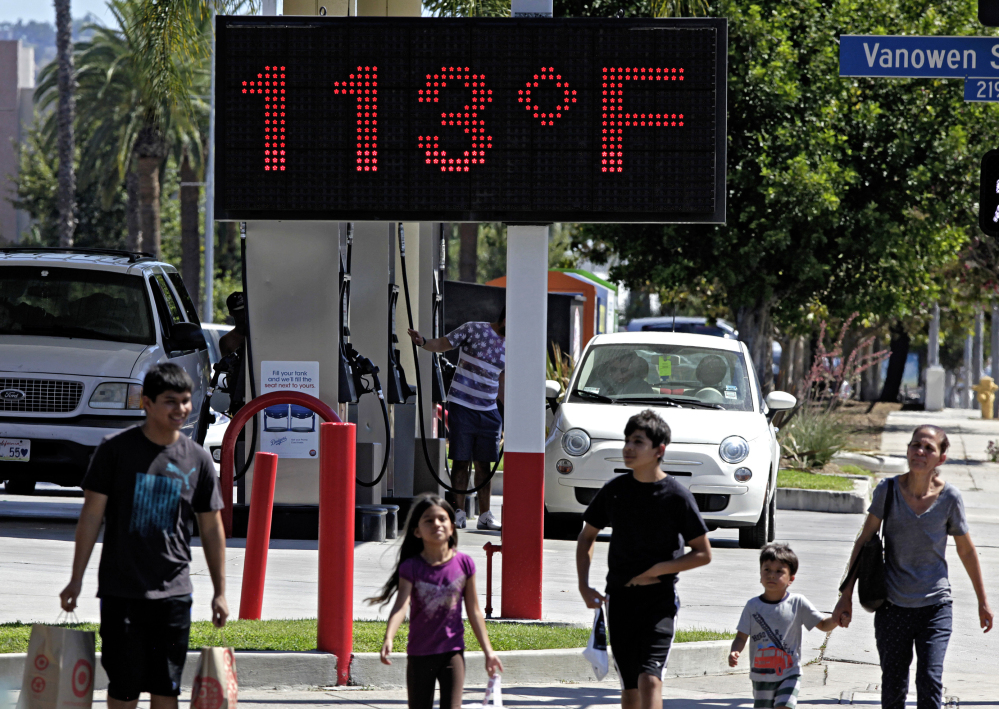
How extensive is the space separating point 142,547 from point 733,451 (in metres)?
7.54

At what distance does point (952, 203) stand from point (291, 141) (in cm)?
1756

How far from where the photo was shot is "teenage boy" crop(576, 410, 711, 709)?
5.66 metres

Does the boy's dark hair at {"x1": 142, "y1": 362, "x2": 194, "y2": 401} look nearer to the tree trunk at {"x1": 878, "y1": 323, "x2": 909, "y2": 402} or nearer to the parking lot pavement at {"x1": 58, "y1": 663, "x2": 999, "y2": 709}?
the parking lot pavement at {"x1": 58, "y1": 663, "x2": 999, "y2": 709}

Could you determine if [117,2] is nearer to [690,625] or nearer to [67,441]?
Answer: [67,441]

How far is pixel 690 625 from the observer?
8.80 meters

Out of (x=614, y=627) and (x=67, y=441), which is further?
(x=67, y=441)

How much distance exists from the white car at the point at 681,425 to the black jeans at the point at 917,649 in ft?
18.2

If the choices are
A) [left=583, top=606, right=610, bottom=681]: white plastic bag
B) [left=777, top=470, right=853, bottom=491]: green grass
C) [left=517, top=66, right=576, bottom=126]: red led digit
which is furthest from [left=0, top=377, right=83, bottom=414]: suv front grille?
[left=777, top=470, right=853, bottom=491]: green grass

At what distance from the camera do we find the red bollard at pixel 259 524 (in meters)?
7.79

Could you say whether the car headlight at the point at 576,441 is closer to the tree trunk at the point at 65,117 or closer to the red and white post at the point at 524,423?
the red and white post at the point at 524,423

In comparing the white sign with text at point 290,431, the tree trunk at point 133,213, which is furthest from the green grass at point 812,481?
the tree trunk at point 133,213

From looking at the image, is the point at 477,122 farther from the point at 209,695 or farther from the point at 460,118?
the point at 209,695

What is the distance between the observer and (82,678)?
509 centimetres

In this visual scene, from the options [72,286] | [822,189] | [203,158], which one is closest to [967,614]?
[72,286]
